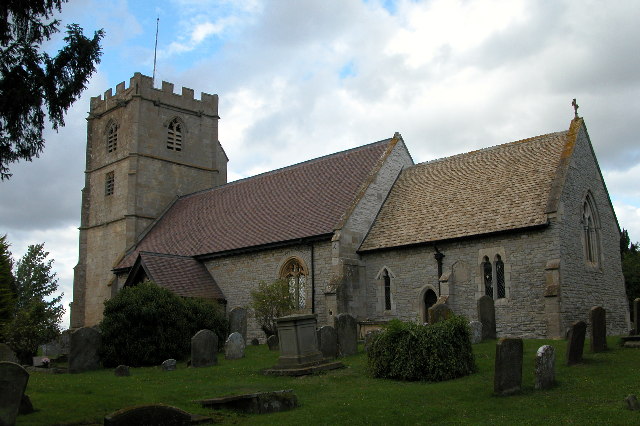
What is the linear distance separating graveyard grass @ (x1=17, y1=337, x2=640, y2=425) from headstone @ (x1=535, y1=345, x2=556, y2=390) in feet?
0.82

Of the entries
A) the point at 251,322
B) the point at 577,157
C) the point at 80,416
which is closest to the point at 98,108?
the point at 251,322

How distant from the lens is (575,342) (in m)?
14.1

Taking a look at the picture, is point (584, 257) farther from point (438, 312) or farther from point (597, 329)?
point (597, 329)

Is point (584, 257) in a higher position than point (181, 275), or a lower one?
lower

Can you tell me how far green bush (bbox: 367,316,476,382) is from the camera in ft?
45.9

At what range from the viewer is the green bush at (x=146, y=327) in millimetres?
20594

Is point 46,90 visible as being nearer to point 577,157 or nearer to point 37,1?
point 37,1

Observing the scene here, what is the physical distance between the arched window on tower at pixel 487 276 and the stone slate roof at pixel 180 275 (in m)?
11.8

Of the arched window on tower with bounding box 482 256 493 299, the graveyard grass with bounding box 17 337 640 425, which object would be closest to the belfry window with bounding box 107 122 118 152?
the graveyard grass with bounding box 17 337 640 425

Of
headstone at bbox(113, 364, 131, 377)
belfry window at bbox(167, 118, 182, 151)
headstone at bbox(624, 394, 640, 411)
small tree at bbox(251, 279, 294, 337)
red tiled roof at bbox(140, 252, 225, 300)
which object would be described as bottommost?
headstone at bbox(624, 394, 640, 411)

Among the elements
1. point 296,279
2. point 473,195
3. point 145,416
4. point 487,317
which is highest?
point 473,195

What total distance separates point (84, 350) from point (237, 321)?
5.64m

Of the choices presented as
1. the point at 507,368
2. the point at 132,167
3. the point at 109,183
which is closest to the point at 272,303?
the point at 507,368

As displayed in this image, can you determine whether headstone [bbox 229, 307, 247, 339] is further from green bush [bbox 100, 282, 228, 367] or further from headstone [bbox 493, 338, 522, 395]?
headstone [bbox 493, 338, 522, 395]
